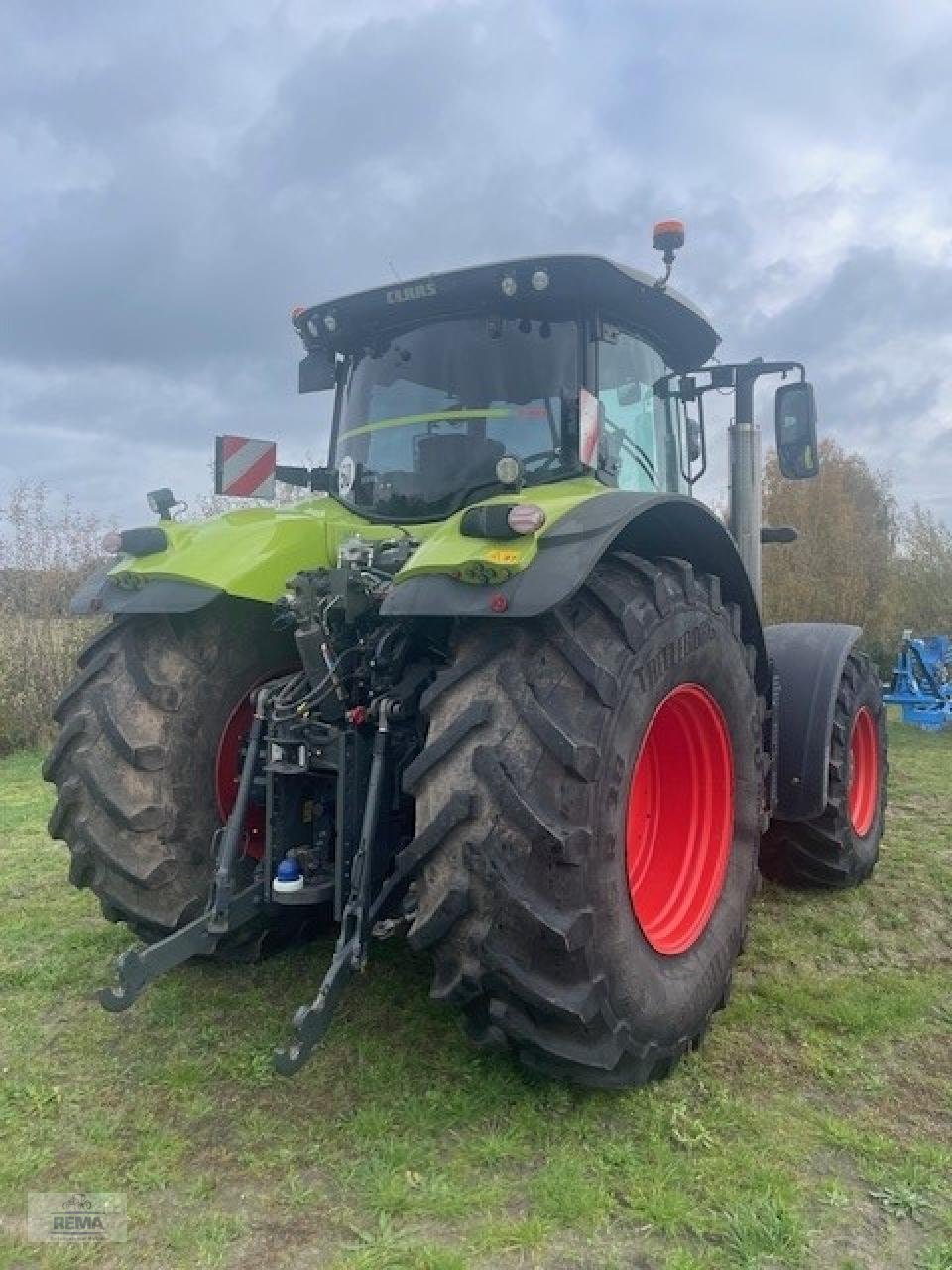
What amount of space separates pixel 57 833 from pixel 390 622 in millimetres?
1299

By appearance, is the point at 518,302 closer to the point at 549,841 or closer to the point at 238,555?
the point at 238,555

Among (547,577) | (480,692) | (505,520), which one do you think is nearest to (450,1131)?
(480,692)

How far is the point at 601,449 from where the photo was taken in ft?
11.4

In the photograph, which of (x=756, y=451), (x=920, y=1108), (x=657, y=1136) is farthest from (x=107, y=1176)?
(x=756, y=451)

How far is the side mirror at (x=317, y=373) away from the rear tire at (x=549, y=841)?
2006 mm

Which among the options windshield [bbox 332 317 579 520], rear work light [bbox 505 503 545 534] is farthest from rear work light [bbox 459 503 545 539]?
windshield [bbox 332 317 579 520]

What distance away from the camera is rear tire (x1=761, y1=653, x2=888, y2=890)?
14.3 ft

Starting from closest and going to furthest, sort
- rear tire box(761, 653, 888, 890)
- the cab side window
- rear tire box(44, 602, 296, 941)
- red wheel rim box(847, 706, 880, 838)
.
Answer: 1. rear tire box(44, 602, 296, 941)
2. the cab side window
3. rear tire box(761, 653, 888, 890)
4. red wheel rim box(847, 706, 880, 838)

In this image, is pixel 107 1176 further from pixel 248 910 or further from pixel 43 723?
pixel 43 723

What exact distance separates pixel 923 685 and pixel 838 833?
8.78 metres

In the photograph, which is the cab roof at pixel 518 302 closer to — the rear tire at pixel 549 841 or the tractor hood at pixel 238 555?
the tractor hood at pixel 238 555

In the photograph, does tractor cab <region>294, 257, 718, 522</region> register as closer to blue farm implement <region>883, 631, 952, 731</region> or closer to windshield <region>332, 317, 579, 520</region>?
windshield <region>332, 317, 579, 520</region>
